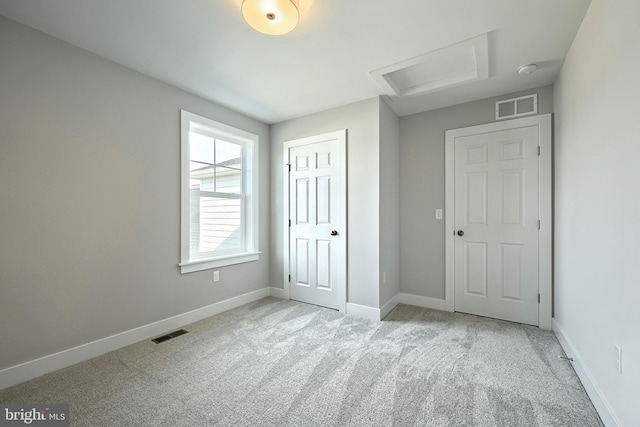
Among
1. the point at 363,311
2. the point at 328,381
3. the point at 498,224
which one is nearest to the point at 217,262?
the point at 363,311

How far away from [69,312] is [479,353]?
329 centimetres

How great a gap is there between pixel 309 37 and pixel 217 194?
205 centimetres

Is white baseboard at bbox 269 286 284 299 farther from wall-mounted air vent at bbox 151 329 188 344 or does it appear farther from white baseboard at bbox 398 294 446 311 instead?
white baseboard at bbox 398 294 446 311

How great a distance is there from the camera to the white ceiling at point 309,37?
1.72 metres

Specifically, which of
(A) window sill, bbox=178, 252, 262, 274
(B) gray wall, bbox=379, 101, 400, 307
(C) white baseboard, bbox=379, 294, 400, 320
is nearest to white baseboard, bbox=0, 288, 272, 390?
(A) window sill, bbox=178, 252, 262, 274

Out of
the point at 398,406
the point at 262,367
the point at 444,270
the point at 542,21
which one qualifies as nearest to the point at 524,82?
the point at 542,21

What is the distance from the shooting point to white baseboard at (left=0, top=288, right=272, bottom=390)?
5.98ft

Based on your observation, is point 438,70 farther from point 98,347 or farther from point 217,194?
point 98,347

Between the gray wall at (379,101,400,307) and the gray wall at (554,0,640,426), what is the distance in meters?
1.58

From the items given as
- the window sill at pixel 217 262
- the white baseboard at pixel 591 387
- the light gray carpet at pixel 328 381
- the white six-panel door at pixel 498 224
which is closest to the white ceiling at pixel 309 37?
the white six-panel door at pixel 498 224

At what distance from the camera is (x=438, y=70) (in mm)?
2516

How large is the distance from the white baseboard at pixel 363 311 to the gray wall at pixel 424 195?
0.74 meters

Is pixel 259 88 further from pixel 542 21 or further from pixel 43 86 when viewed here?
pixel 542 21

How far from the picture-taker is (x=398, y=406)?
5.32 feet
